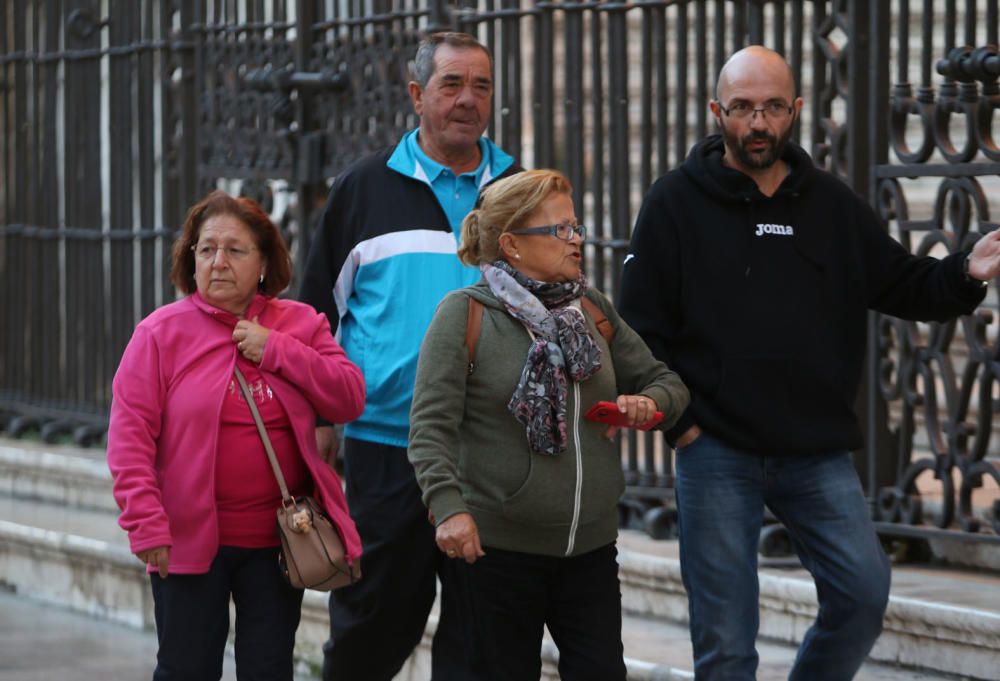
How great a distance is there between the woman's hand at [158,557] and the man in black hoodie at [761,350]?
4.07ft

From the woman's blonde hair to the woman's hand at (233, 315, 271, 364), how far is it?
2.15 ft

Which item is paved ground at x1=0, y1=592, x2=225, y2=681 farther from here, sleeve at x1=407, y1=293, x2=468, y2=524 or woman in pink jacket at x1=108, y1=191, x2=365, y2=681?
sleeve at x1=407, y1=293, x2=468, y2=524

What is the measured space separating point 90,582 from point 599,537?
4540mm

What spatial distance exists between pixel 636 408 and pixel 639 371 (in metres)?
0.25

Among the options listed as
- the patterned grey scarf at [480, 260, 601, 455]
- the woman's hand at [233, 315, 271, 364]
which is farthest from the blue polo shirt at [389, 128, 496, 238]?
the patterned grey scarf at [480, 260, 601, 455]

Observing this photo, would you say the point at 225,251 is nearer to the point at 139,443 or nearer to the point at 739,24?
the point at 139,443

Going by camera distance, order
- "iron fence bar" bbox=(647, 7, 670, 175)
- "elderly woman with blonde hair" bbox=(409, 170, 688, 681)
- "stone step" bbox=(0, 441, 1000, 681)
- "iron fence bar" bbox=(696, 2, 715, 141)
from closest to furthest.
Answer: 1. "elderly woman with blonde hair" bbox=(409, 170, 688, 681)
2. "stone step" bbox=(0, 441, 1000, 681)
3. "iron fence bar" bbox=(696, 2, 715, 141)
4. "iron fence bar" bbox=(647, 7, 670, 175)

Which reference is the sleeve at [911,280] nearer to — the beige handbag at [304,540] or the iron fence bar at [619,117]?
the beige handbag at [304,540]

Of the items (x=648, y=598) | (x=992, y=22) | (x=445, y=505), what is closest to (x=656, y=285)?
(x=445, y=505)

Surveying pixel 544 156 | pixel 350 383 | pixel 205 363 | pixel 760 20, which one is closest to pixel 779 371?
pixel 350 383

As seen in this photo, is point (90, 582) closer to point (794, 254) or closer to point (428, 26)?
point (428, 26)

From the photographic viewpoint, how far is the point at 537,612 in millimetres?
4465

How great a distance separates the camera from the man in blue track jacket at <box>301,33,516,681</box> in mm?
5238

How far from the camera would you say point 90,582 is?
846 cm
